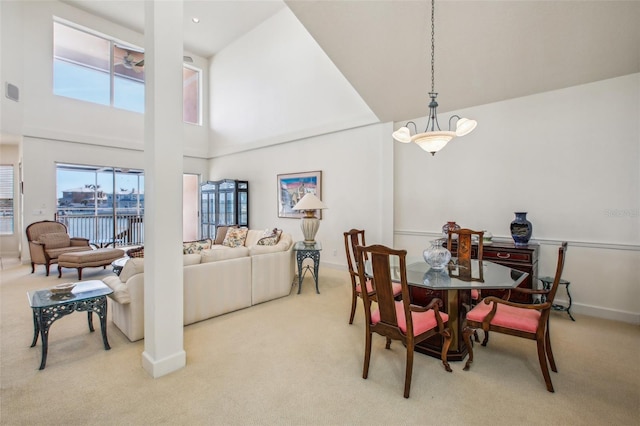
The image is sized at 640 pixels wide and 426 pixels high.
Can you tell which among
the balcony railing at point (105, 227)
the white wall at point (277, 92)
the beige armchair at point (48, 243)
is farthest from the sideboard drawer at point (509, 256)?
the balcony railing at point (105, 227)

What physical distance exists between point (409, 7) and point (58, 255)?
6438 millimetres

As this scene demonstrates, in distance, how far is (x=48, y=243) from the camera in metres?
5.22

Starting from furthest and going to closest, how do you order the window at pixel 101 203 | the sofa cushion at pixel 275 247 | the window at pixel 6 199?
the window at pixel 6 199 < the window at pixel 101 203 < the sofa cushion at pixel 275 247

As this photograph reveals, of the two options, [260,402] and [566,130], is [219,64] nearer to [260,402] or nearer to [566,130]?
[566,130]

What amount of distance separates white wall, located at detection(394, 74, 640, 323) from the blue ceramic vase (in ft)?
0.98

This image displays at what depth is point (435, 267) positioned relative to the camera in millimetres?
2611

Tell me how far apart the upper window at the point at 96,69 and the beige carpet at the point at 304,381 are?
578 cm

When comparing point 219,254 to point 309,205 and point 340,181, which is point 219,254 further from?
point 340,181

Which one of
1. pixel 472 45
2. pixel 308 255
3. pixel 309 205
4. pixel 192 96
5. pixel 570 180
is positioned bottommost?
pixel 308 255

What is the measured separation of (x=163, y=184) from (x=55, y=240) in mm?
4799

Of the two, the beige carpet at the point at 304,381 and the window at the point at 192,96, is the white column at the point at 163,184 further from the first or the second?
the window at the point at 192,96

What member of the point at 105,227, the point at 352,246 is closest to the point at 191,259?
the point at 352,246

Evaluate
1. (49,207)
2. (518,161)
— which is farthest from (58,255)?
(518,161)

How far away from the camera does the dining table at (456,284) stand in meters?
2.18
